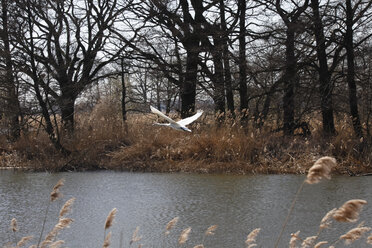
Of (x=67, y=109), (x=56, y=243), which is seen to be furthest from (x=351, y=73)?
(x=56, y=243)

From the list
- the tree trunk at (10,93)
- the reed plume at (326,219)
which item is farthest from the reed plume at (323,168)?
the tree trunk at (10,93)

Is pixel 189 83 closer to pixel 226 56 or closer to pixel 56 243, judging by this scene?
pixel 226 56

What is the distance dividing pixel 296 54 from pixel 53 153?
16.0 ft

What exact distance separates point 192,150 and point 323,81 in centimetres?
278

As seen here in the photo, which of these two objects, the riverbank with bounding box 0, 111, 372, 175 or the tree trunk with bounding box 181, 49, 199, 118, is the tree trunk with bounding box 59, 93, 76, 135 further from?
the tree trunk with bounding box 181, 49, 199, 118

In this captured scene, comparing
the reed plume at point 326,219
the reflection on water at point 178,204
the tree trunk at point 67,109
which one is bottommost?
the reflection on water at point 178,204

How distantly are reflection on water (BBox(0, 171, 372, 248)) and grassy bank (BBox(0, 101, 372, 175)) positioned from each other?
0.51 meters

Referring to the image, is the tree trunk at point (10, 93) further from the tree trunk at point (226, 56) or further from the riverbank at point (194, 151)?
the tree trunk at point (226, 56)

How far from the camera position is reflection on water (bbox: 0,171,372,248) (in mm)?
4156

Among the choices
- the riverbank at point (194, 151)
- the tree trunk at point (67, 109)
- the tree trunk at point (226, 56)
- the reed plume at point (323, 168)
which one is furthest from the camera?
the tree trunk at point (226, 56)

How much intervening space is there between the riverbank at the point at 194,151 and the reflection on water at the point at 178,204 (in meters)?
0.48

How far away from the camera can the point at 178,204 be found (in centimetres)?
541

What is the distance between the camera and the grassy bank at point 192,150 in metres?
7.91

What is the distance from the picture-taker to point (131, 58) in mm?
11125
